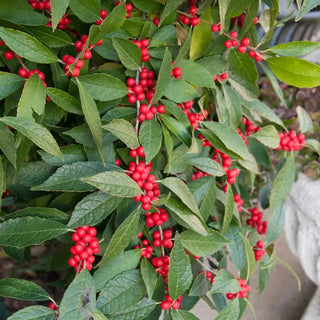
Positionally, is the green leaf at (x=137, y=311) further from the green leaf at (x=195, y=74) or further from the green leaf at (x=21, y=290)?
the green leaf at (x=195, y=74)

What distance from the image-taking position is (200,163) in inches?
20.9

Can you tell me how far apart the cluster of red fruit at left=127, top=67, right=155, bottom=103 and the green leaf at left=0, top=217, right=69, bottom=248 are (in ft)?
0.57

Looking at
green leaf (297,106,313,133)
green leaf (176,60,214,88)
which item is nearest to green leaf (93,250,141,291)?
green leaf (176,60,214,88)

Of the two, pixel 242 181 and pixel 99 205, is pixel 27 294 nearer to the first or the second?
pixel 99 205

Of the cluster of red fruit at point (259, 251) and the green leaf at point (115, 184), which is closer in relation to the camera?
the green leaf at point (115, 184)

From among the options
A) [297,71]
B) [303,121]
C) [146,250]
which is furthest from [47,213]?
[303,121]

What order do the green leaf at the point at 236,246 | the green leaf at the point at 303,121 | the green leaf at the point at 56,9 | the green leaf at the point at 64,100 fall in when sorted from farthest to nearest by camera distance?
1. the green leaf at the point at 303,121
2. the green leaf at the point at 236,246
3. the green leaf at the point at 64,100
4. the green leaf at the point at 56,9

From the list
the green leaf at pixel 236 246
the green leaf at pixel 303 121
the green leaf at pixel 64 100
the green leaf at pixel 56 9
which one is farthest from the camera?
the green leaf at pixel 303 121

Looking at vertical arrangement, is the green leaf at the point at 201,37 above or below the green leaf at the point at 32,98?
above

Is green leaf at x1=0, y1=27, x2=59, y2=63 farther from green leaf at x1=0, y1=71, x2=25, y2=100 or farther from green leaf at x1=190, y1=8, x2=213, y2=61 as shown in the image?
green leaf at x1=190, y1=8, x2=213, y2=61

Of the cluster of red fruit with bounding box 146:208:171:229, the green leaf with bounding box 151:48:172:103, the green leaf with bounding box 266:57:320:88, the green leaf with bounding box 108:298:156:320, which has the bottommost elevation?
the green leaf with bounding box 108:298:156:320

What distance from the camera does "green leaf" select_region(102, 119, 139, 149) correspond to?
440 millimetres

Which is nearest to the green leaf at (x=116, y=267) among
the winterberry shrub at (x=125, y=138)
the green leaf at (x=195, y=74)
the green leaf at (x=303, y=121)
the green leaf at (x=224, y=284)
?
the winterberry shrub at (x=125, y=138)

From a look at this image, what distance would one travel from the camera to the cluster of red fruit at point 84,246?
0.49 metres
